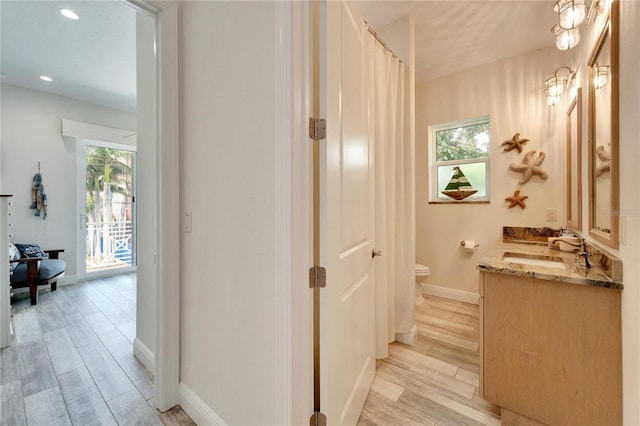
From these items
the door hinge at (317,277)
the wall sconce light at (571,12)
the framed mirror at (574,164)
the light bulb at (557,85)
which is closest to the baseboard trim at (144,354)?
the door hinge at (317,277)

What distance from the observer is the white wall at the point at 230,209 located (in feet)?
3.48

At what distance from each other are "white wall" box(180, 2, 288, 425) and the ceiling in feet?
4.92

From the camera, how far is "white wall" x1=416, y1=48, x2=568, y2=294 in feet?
8.63

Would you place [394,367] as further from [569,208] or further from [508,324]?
[569,208]

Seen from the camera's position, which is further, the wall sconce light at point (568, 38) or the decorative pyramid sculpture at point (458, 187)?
the decorative pyramid sculpture at point (458, 187)

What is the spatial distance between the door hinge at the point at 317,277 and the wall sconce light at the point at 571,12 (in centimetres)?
196

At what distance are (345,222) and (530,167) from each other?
8.38 feet

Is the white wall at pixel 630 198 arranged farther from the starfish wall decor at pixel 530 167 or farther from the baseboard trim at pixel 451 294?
the baseboard trim at pixel 451 294

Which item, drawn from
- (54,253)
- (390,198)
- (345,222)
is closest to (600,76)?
(390,198)

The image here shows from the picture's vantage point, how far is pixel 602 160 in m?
1.33

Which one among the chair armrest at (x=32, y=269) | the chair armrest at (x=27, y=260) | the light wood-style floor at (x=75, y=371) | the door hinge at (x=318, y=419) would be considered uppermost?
the chair armrest at (x=27, y=260)

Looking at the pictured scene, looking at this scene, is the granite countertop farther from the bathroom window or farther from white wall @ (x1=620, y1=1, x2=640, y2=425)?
the bathroom window

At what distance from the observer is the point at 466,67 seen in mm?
3043

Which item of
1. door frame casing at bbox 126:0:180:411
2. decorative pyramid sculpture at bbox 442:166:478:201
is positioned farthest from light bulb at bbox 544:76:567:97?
door frame casing at bbox 126:0:180:411
